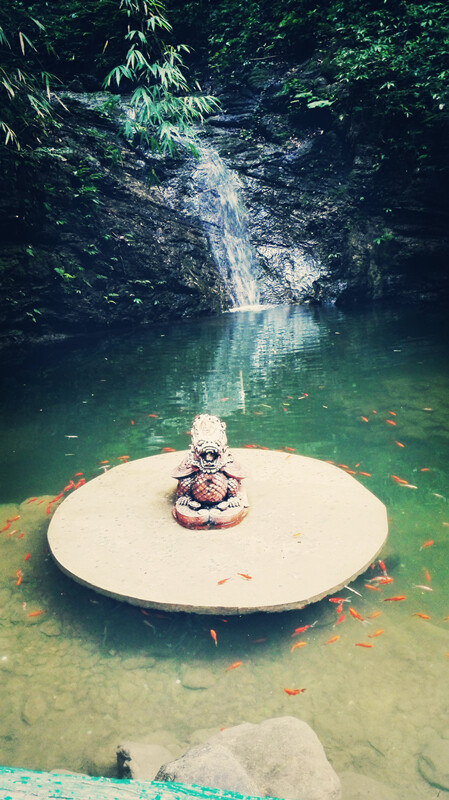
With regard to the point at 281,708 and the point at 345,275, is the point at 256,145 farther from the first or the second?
the point at 281,708

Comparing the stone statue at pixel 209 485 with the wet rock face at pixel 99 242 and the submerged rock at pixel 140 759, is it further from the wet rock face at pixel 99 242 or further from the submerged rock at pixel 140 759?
the wet rock face at pixel 99 242

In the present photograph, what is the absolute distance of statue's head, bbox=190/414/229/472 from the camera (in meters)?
3.47

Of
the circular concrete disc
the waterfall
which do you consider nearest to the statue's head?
the circular concrete disc

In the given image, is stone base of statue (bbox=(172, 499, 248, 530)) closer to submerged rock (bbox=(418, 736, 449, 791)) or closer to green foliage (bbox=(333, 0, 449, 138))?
submerged rock (bbox=(418, 736, 449, 791))

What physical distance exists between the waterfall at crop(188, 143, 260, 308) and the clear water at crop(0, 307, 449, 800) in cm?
944

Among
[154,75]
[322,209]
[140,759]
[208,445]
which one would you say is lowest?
[140,759]

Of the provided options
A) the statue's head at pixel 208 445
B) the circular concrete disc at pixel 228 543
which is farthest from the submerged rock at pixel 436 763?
the statue's head at pixel 208 445

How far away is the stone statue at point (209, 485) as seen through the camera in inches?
134

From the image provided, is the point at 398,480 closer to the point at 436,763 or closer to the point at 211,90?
the point at 436,763

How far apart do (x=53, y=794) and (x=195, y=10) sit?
2025 cm

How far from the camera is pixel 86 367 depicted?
31.3 feet

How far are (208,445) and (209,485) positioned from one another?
306 millimetres

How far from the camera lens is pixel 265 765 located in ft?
6.20

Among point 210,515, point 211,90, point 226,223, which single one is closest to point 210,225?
point 226,223
